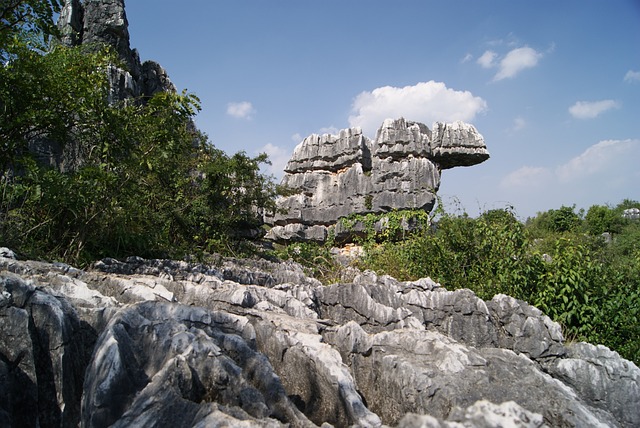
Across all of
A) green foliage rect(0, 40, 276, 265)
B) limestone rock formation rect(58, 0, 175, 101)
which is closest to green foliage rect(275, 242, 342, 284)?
green foliage rect(0, 40, 276, 265)

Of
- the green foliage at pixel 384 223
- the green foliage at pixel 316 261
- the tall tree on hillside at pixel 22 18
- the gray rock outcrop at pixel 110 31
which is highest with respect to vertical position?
the gray rock outcrop at pixel 110 31

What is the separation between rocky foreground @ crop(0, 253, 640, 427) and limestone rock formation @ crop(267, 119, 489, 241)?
1411cm

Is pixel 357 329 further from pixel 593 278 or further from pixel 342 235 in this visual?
pixel 342 235

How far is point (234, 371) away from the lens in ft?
6.55

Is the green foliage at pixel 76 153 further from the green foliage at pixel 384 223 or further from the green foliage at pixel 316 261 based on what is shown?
the green foliage at pixel 384 223

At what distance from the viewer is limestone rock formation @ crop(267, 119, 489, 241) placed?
18.1 meters

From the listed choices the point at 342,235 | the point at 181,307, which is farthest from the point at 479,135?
the point at 181,307

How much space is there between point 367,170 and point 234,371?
18.1 m

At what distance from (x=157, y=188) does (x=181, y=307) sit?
8.38 m

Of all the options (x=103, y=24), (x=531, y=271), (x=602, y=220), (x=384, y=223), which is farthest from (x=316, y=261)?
(x=602, y=220)

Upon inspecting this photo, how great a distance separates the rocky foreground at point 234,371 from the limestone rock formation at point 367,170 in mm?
14110

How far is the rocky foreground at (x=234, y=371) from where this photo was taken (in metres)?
1.85

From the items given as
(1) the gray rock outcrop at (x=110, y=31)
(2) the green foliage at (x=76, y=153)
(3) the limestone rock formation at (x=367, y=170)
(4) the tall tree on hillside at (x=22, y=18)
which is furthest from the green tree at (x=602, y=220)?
(4) the tall tree on hillside at (x=22, y=18)

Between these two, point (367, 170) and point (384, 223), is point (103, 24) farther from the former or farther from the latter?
point (384, 223)
